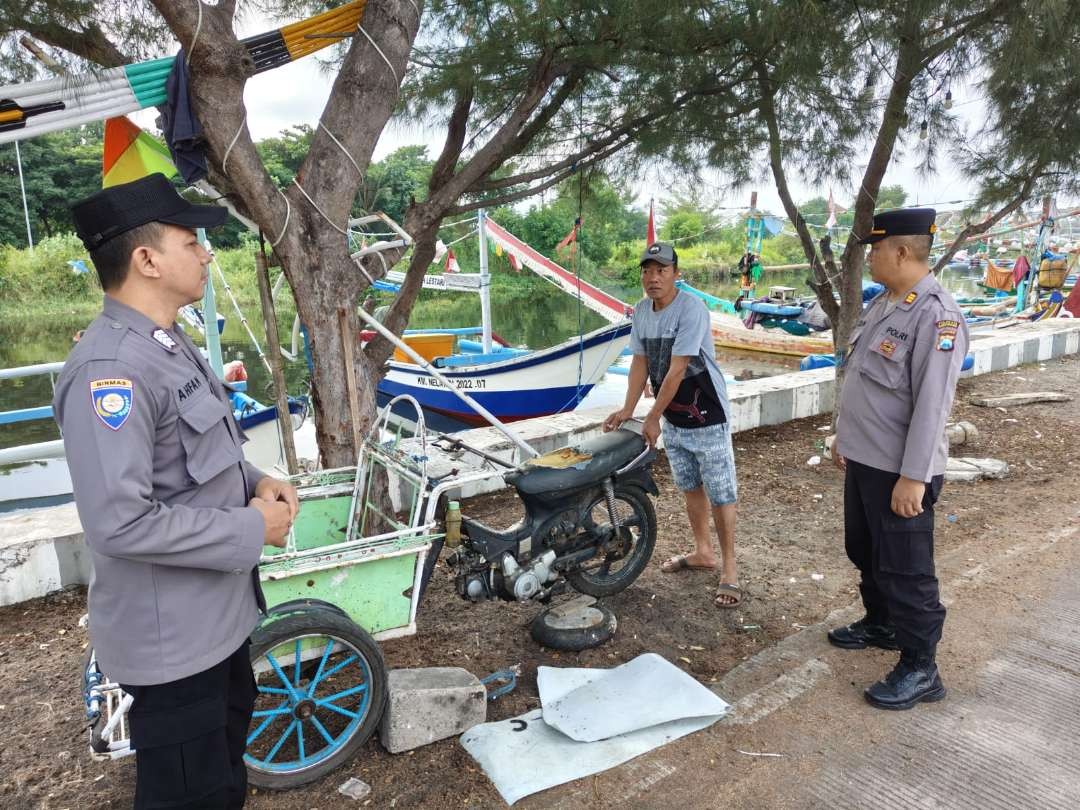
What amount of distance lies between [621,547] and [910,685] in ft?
4.28

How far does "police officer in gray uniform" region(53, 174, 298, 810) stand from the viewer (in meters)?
1.42

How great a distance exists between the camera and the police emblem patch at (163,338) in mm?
1566

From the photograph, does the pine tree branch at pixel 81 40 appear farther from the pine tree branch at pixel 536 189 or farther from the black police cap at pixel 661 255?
the black police cap at pixel 661 255

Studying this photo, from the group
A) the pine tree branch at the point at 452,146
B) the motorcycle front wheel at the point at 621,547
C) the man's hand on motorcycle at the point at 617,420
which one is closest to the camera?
the motorcycle front wheel at the point at 621,547

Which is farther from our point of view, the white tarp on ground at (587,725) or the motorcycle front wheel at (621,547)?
the motorcycle front wheel at (621,547)

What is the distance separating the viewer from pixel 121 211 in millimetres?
1512

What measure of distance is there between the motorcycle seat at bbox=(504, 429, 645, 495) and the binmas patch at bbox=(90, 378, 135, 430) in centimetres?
182

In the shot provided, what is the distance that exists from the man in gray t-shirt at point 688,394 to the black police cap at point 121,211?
2.32 meters

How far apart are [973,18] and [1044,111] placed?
4.56ft

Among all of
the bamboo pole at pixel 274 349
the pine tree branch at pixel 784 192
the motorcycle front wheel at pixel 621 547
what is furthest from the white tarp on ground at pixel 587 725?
the pine tree branch at pixel 784 192

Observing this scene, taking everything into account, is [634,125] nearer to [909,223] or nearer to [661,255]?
[661,255]

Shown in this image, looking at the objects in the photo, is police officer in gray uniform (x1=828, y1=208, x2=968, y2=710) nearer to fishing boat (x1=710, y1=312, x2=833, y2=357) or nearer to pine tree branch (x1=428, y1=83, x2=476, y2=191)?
pine tree branch (x1=428, y1=83, x2=476, y2=191)

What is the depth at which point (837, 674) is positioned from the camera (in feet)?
9.74

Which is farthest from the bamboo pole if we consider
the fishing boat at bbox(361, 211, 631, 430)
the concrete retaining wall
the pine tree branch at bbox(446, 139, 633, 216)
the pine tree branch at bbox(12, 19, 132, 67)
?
the fishing boat at bbox(361, 211, 631, 430)
